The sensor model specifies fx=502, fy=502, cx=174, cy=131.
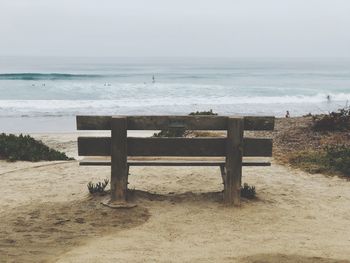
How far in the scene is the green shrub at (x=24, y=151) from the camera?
10.1 meters

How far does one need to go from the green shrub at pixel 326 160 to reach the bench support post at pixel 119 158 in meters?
3.91

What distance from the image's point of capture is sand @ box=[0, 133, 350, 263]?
4742mm

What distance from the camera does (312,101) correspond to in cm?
3741

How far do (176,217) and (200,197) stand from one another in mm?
863

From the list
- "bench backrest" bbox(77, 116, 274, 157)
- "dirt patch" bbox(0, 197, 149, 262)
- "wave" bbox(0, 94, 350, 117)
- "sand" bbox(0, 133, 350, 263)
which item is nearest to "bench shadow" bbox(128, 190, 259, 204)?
"sand" bbox(0, 133, 350, 263)

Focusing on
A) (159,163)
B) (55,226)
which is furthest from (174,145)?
(55,226)

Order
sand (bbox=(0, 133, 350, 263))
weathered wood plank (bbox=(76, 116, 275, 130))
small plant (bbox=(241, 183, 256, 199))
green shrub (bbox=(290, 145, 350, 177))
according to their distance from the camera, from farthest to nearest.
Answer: green shrub (bbox=(290, 145, 350, 177))
small plant (bbox=(241, 183, 256, 199))
weathered wood plank (bbox=(76, 116, 275, 130))
sand (bbox=(0, 133, 350, 263))

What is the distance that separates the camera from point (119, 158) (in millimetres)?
6125

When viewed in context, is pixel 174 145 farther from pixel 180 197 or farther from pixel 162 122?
pixel 180 197

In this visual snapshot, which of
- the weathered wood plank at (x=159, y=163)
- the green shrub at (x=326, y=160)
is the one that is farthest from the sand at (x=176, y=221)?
the weathered wood plank at (x=159, y=163)

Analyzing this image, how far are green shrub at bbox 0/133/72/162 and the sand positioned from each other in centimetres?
154

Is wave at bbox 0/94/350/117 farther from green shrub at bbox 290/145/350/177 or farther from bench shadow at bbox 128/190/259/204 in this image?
bench shadow at bbox 128/190/259/204

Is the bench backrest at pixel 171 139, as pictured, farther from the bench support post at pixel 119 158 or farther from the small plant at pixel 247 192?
the small plant at pixel 247 192

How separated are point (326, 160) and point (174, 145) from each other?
160 inches
